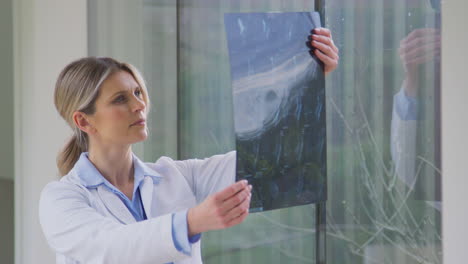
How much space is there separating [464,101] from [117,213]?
126cm

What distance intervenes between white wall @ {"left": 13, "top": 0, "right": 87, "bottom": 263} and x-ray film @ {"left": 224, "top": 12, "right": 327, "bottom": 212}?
2.26m

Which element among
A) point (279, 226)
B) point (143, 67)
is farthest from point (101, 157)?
point (143, 67)

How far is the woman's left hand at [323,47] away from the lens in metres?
1.71

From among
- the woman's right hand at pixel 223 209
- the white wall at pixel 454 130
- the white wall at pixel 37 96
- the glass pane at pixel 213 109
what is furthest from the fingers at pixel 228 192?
the white wall at pixel 37 96

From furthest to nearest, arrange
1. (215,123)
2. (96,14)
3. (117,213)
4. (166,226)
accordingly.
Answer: (96,14) < (215,123) < (117,213) < (166,226)

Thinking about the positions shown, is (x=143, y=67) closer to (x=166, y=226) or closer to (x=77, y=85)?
(x=77, y=85)

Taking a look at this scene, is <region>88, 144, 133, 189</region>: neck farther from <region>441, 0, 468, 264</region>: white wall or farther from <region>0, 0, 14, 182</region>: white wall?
<region>0, 0, 14, 182</region>: white wall

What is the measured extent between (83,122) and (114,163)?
0.45ft

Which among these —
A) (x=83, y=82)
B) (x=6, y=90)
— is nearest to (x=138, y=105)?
(x=83, y=82)

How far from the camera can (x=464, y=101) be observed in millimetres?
2379

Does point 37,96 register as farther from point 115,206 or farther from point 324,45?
point 324,45

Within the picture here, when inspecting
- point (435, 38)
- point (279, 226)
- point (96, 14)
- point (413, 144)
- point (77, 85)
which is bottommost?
point (279, 226)

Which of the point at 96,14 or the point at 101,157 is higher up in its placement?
the point at 96,14

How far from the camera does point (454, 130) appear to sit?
2.44m
